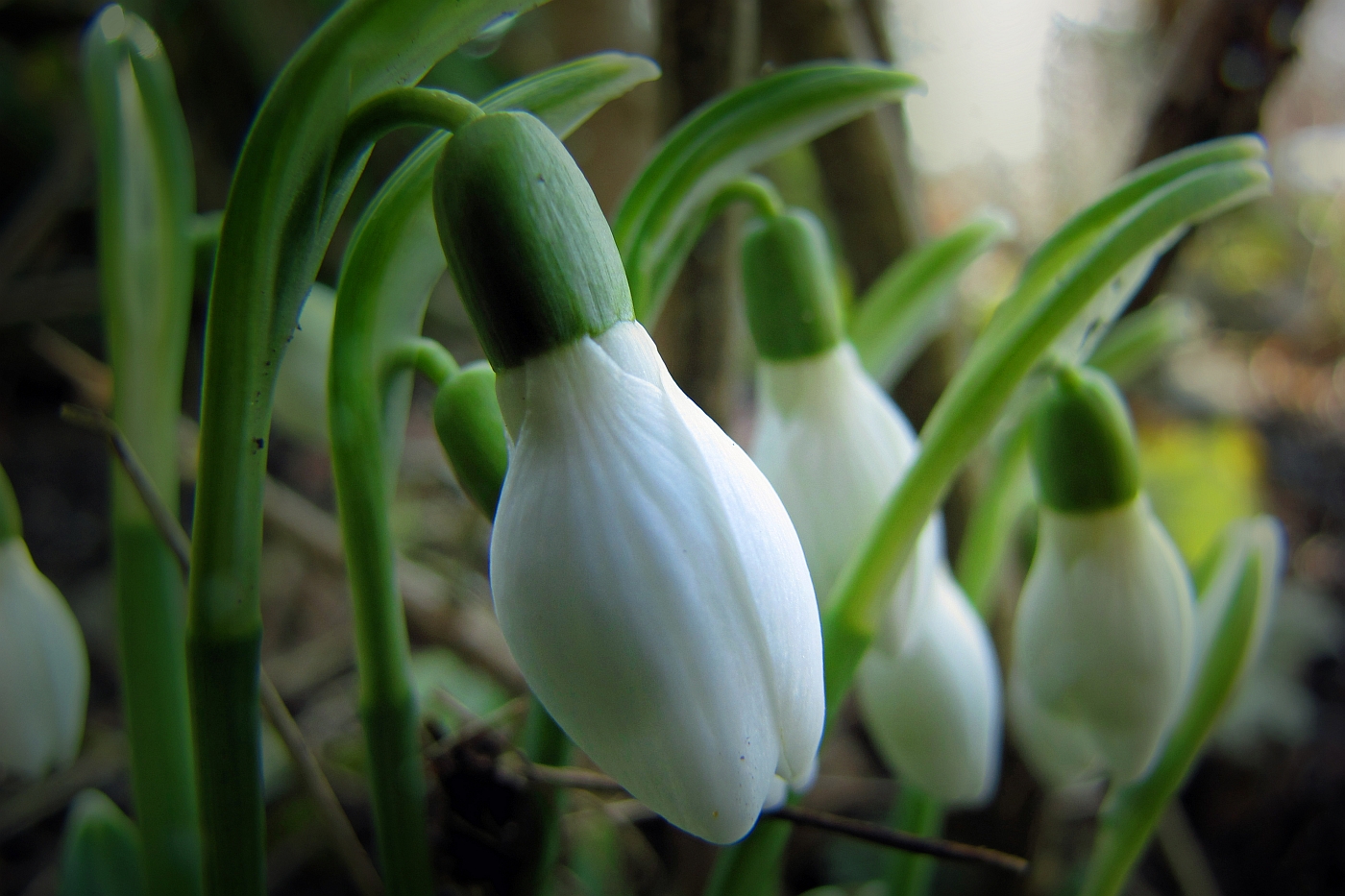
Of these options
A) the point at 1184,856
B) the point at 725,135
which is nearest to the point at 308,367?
the point at 725,135

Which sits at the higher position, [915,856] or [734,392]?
[734,392]

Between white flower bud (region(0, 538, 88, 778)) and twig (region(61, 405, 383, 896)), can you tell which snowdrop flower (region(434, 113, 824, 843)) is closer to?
twig (region(61, 405, 383, 896))

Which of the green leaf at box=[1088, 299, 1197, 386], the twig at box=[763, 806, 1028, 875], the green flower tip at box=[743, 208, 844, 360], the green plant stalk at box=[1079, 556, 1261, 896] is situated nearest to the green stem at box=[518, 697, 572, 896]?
the twig at box=[763, 806, 1028, 875]

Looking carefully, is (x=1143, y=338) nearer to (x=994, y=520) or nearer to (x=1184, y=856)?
(x=994, y=520)

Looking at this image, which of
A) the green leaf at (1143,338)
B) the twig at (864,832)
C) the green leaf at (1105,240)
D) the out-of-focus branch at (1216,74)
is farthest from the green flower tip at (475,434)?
the out-of-focus branch at (1216,74)

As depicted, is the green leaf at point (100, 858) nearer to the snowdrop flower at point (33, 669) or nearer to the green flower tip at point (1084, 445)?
the snowdrop flower at point (33, 669)

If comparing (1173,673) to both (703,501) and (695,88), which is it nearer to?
(703,501)
